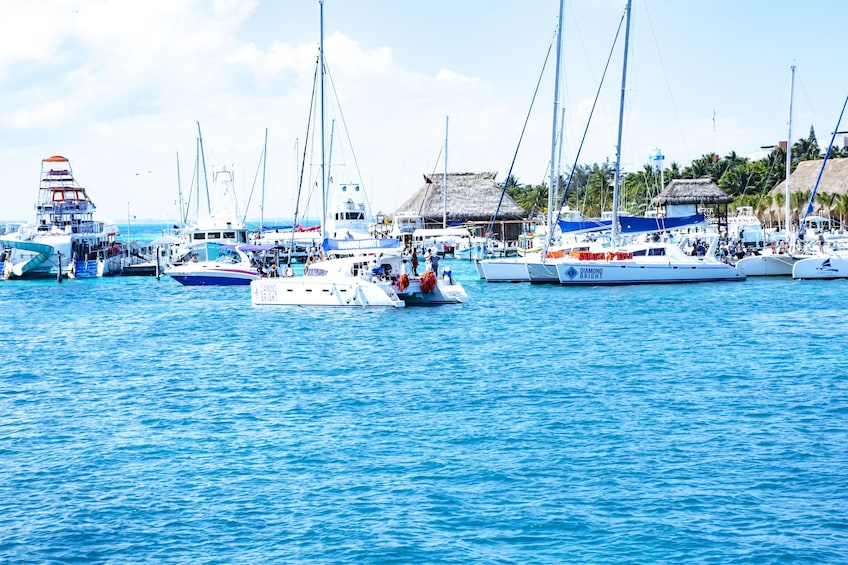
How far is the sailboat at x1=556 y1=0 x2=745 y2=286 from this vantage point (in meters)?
52.0

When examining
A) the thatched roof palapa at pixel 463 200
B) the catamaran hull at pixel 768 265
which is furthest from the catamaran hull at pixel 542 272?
the thatched roof palapa at pixel 463 200

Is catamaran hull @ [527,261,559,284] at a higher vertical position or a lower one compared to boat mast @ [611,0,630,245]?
lower

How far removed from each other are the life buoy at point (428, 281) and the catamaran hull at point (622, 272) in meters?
12.2

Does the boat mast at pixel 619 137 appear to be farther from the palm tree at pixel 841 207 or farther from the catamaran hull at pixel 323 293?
the palm tree at pixel 841 207

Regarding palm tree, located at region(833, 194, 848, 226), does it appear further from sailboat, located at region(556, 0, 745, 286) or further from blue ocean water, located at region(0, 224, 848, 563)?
blue ocean water, located at region(0, 224, 848, 563)

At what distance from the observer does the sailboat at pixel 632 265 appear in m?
52.0

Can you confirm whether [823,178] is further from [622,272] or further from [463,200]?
[622,272]

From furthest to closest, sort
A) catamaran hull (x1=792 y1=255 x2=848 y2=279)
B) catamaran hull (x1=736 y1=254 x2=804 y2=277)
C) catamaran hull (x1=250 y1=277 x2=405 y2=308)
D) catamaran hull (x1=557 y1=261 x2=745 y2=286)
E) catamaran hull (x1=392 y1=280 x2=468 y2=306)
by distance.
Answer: catamaran hull (x1=736 y1=254 x2=804 y2=277) < catamaran hull (x1=792 y1=255 x2=848 y2=279) < catamaran hull (x1=557 y1=261 x2=745 y2=286) < catamaran hull (x1=392 y1=280 x2=468 y2=306) < catamaran hull (x1=250 y1=277 x2=405 y2=308)

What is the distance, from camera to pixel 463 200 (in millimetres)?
105750

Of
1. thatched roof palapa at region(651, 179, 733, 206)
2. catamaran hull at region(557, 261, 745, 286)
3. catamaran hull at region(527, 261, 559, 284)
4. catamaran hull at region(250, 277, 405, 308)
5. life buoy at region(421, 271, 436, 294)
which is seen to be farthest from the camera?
thatched roof palapa at region(651, 179, 733, 206)

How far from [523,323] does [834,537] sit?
81.9ft

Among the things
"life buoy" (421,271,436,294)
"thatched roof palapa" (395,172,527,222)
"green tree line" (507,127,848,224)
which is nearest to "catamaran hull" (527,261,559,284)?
"life buoy" (421,271,436,294)

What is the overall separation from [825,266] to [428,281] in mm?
26128

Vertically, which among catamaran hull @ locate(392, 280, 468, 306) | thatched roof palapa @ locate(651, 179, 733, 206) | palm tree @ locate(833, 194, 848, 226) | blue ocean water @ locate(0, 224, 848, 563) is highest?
thatched roof palapa @ locate(651, 179, 733, 206)
